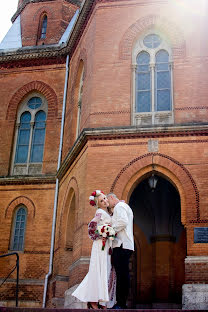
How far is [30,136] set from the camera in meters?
18.6

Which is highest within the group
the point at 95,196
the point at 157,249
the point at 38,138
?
the point at 38,138

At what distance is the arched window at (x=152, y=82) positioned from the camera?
1377 centimetres

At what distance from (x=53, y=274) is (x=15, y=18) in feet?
42.0

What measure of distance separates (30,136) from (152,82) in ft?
20.5

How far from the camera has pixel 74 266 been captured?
12875 millimetres

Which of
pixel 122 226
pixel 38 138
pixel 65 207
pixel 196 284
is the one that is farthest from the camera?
pixel 38 138

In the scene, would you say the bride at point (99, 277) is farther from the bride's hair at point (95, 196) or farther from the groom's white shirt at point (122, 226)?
the groom's white shirt at point (122, 226)

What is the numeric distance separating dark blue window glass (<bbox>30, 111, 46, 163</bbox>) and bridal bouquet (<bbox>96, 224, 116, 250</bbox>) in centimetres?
1072

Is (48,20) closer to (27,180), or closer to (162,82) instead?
(27,180)

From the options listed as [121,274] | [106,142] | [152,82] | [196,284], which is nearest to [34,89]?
[152,82]

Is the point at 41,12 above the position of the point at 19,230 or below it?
above

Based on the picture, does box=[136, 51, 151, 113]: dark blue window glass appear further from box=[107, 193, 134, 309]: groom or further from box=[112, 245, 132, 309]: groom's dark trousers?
box=[112, 245, 132, 309]: groom's dark trousers

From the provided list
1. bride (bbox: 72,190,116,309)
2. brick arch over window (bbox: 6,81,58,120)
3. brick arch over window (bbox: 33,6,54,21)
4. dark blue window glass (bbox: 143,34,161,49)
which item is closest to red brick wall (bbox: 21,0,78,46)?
brick arch over window (bbox: 33,6,54,21)

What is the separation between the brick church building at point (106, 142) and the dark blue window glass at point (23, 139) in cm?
4
